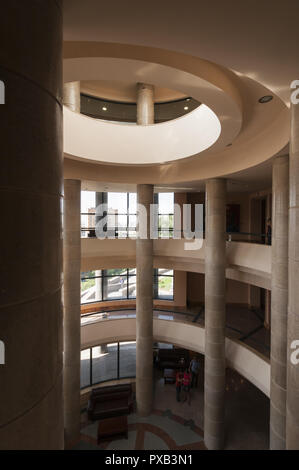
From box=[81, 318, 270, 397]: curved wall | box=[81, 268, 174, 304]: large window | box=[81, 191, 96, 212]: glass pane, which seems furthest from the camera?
box=[81, 268, 174, 304]: large window

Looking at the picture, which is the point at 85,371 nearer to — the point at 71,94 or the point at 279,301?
the point at 279,301

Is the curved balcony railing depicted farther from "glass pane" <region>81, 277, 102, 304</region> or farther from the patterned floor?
"glass pane" <region>81, 277, 102, 304</region>

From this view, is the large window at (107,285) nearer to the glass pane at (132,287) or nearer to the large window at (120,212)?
the glass pane at (132,287)

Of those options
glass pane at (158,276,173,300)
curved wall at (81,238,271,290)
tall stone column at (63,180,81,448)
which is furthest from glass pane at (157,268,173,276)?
tall stone column at (63,180,81,448)

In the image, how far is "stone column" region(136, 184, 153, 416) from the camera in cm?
1348

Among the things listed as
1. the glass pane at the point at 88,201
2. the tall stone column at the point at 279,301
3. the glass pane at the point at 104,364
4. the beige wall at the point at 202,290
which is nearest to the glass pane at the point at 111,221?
the glass pane at the point at 88,201

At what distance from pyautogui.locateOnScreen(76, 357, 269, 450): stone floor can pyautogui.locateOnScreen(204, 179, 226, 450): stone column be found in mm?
966

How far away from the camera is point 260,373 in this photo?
10.3m

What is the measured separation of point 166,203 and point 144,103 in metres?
9.52

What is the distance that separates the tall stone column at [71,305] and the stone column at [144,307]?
308cm

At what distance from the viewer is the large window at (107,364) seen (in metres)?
16.8

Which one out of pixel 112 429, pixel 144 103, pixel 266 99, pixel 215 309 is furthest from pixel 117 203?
pixel 266 99

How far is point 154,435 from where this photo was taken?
481 inches
